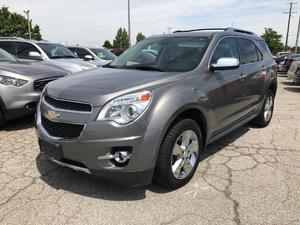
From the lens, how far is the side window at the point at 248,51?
199 inches

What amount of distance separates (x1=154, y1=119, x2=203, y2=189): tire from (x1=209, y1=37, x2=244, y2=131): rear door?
0.53 metres

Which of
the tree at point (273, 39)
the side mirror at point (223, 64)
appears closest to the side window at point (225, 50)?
the side mirror at point (223, 64)

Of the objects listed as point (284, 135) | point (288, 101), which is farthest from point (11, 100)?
point (288, 101)

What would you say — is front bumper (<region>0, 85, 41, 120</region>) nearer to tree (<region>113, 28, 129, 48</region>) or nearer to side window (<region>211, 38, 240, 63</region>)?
side window (<region>211, 38, 240, 63</region>)

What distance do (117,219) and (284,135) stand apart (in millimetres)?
3783

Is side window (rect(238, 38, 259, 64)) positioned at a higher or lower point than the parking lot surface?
higher

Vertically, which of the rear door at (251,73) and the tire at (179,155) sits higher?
the rear door at (251,73)

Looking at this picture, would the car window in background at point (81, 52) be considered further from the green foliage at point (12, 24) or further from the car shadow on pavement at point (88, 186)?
the green foliage at point (12, 24)

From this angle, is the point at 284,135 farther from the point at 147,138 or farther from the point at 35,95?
the point at 35,95

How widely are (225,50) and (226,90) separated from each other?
0.65 m

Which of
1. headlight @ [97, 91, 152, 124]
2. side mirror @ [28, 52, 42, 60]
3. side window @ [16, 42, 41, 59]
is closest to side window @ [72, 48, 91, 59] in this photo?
side window @ [16, 42, 41, 59]

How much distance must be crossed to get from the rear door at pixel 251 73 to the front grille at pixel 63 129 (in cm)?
263

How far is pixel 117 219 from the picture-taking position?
117 inches

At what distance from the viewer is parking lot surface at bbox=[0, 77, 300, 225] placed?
9.85ft
